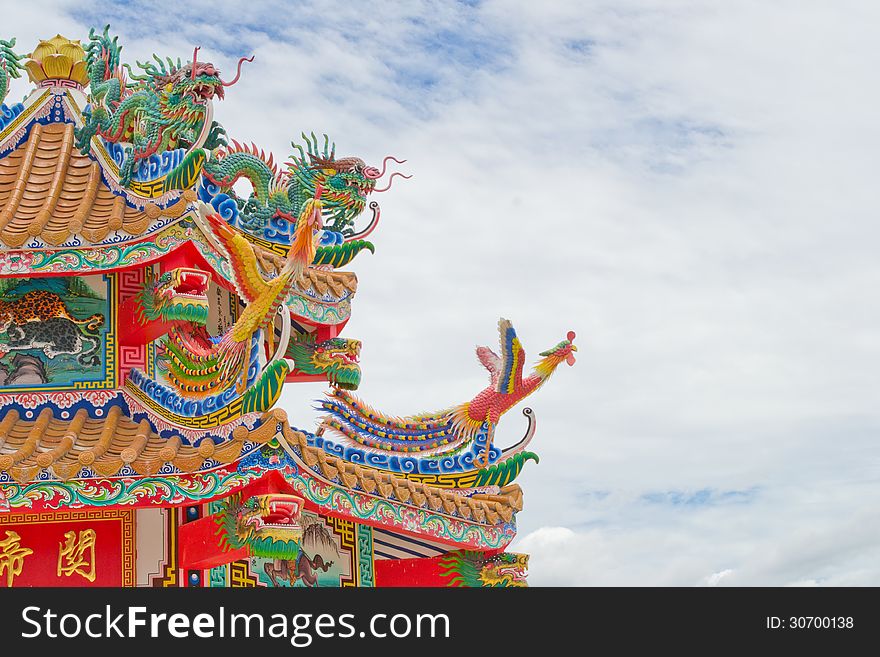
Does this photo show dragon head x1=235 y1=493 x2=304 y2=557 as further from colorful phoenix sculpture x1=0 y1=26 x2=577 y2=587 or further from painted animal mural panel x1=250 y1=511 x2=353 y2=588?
painted animal mural panel x1=250 y1=511 x2=353 y2=588

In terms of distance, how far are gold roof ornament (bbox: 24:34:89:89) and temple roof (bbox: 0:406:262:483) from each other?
3241 millimetres

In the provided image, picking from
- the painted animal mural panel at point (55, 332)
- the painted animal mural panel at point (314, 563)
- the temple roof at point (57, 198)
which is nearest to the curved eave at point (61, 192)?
Result: the temple roof at point (57, 198)

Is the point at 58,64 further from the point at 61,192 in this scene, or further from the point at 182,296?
the point at 182,296

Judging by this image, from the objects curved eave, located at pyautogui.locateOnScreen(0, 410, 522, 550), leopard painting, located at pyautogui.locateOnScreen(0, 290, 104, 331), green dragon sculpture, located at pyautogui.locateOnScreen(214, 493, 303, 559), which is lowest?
green dragon sculpture, located at pyautogui.locateOnScreen(214, 493, 303, 559)

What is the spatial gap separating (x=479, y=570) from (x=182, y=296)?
379cm

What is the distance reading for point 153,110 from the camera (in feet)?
44.4

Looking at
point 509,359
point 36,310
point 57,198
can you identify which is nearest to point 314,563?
point 509,359

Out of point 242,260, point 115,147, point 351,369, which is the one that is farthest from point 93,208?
point 351,369

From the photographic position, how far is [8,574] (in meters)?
12.4

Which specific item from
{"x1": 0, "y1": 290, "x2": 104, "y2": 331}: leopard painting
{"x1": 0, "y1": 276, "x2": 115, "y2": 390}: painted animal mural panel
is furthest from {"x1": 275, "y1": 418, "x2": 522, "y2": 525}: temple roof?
{"x1": 0, "y1": 290, "x2": 104, "y2": 331}: leopard painting

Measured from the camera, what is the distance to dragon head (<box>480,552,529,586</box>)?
46.4 ft
